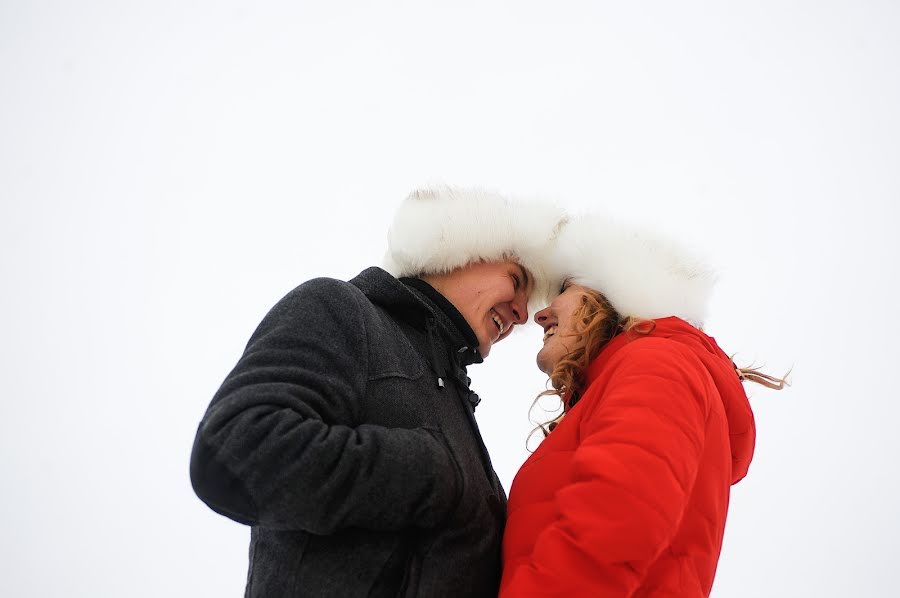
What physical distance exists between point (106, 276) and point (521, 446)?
8.21 m

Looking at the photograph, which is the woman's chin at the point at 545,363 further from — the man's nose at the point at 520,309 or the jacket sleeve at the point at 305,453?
the jacket sleeve at the point at 305,453

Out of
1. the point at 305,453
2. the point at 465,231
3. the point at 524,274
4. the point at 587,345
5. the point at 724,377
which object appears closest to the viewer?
the point at 305,453

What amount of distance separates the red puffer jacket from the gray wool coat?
5.4 inches

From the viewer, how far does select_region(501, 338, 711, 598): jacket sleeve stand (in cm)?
87

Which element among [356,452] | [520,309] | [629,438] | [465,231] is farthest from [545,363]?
[356,452]

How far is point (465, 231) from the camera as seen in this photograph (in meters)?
1.46

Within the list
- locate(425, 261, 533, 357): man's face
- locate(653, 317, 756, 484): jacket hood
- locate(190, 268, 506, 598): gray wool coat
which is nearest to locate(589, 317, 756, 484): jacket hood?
locate(653, 317, 756, 484): jacket hood

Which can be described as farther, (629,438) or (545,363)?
(545,363)

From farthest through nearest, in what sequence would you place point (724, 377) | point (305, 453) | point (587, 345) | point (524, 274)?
point (524, 274)
point (587, 345)
point (724, 377)
point (305, 453)

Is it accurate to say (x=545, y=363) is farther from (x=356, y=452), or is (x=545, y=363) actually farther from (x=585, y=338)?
(x=356, y=452)

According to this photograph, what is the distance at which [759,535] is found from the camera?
4.22 metres

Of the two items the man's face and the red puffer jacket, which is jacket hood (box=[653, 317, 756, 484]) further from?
the man's face

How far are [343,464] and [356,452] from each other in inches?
1.0

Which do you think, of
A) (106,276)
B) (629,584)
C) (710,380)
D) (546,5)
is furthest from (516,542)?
(546,5)
